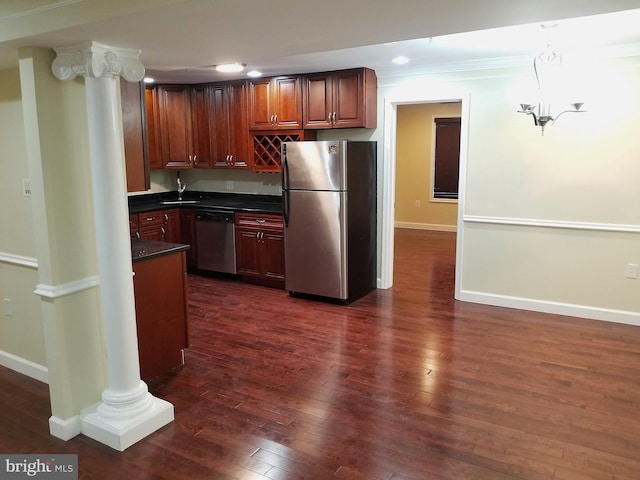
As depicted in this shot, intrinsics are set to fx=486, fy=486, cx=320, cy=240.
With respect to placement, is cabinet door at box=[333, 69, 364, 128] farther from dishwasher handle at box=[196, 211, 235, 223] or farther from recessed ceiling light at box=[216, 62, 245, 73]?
dishwasher handle at box=[196, 211, 235, 223]

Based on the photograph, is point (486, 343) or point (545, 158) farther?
point (545, 158)

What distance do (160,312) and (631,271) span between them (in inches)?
154

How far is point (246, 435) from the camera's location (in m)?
2.65

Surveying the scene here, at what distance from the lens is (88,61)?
7.57 feet

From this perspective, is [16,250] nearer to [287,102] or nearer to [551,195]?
[287,102]

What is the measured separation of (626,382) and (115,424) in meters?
3.18

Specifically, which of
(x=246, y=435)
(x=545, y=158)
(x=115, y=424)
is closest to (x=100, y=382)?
(x=115, y=424)

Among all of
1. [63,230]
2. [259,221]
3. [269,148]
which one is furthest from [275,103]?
[63,230]

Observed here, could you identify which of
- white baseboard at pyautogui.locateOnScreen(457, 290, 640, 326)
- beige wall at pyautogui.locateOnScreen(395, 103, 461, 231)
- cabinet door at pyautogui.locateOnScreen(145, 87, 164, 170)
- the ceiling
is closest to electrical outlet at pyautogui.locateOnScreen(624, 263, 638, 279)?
white baseboard at pyautogui.locateOnScreen(457, 290, 640, 326)

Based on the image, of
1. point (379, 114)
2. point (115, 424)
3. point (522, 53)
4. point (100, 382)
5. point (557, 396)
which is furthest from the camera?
point (379, 114)

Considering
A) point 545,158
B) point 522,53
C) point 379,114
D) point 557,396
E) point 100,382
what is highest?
point 522,53

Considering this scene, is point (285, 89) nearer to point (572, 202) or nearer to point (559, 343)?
point (572, 202)

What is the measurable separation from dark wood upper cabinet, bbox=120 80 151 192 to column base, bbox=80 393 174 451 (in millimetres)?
1313

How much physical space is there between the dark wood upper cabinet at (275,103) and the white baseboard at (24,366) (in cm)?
332
